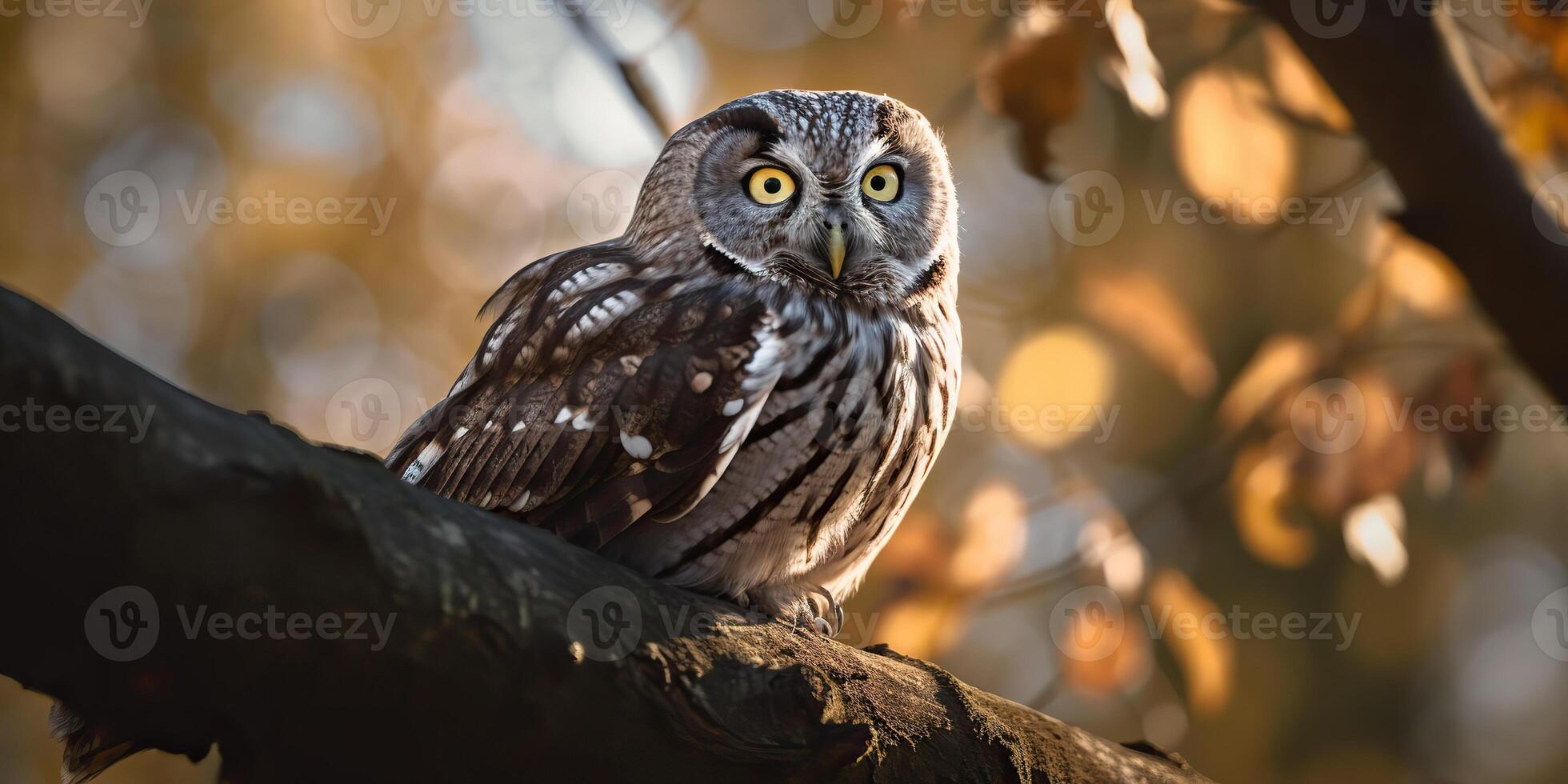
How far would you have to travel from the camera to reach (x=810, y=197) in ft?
8.96

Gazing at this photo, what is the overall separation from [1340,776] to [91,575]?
7.27 meters

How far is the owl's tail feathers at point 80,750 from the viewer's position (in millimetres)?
1774

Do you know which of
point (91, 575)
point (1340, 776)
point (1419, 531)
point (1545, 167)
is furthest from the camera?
point (1419, 531)

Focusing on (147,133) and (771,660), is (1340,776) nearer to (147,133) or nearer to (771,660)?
(771,660)

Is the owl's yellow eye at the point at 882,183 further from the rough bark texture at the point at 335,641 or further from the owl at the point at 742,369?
the rough bark texture at the point at 335,641

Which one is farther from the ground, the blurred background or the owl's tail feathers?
the blurred background

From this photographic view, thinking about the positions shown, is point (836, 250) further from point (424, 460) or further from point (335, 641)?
point (335, 641)

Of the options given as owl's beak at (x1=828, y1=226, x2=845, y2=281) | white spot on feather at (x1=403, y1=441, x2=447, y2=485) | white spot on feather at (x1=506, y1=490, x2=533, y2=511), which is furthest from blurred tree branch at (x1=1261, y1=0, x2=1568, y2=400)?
white spot on feather at (x1=403, y1=441, x2=447, y2=485)

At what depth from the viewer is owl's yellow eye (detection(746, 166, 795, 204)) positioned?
274 centimetres

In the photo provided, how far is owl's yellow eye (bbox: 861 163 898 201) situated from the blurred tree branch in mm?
1091

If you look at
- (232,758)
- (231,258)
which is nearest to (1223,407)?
(232,758)

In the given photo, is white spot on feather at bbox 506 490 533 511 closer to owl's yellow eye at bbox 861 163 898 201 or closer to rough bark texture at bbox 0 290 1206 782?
rough bark texture at bbox 0 290 1206 782

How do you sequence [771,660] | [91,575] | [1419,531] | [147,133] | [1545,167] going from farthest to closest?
[1419,531] < [147,133] < [1545,167] < [771,660] < [91,575]

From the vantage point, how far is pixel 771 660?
1603 mm
